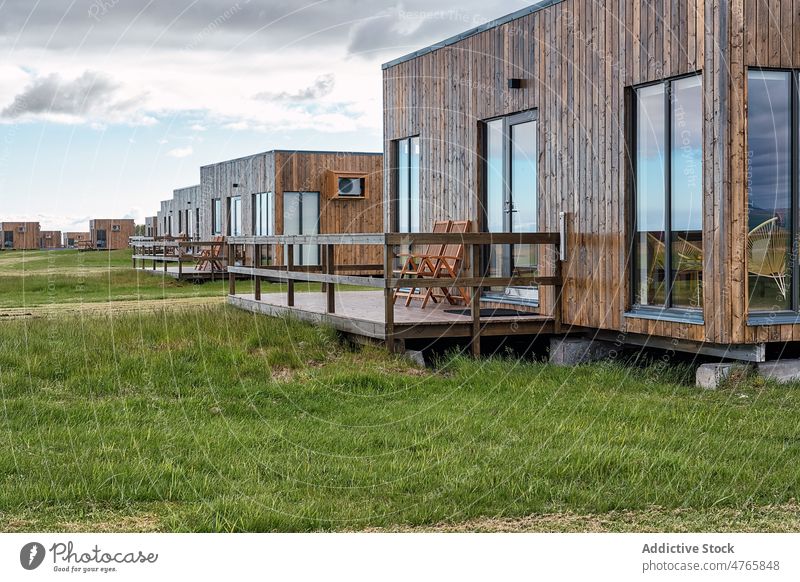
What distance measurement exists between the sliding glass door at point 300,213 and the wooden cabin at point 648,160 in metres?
15.5

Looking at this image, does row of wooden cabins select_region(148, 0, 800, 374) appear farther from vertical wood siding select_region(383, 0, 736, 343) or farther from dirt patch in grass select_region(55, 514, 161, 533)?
dirt patch in grass select_region(55, 514, 161, 533)

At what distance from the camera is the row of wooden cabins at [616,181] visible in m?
8.77

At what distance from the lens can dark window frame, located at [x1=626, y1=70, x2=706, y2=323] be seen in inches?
364

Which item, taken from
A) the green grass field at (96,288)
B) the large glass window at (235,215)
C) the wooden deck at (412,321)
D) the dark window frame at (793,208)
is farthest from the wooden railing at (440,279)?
the large glass window at (235,215)

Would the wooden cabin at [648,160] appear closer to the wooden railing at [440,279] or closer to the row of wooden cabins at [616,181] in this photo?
the row of wooden cabins at [616,181]

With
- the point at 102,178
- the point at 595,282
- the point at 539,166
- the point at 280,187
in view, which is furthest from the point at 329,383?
the point at 280,187

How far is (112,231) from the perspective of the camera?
189ft

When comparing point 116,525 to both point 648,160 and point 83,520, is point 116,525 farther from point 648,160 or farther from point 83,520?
point 648,160

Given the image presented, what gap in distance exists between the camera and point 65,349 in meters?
9.66

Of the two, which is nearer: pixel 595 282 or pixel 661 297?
pixel 661 297

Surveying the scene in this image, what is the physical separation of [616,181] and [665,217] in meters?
0.81

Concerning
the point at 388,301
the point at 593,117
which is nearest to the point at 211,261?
the point at 388,301
